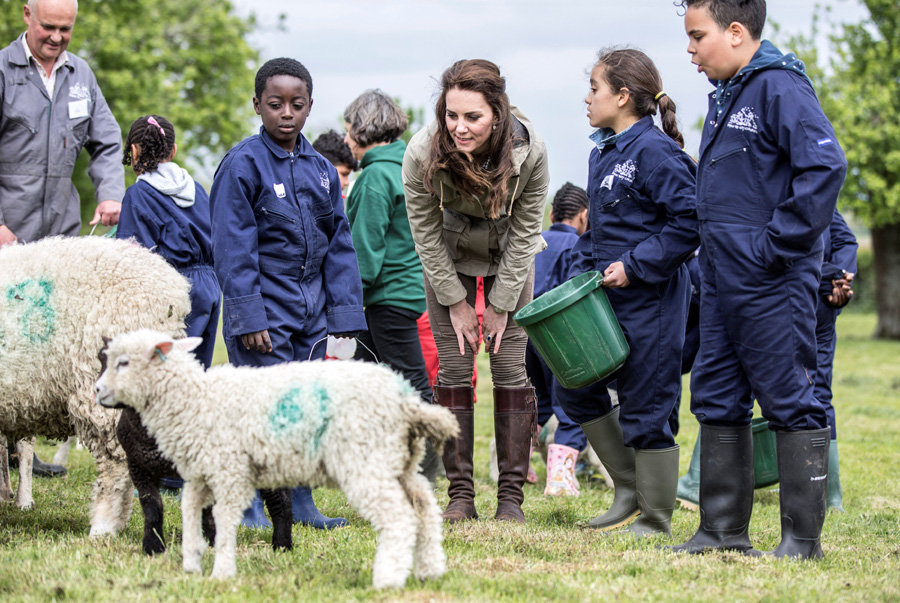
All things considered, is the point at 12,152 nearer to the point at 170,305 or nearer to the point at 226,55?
the point at 170,305

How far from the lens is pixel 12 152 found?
5586mm

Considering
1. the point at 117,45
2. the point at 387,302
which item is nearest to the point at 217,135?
the point at 117,45

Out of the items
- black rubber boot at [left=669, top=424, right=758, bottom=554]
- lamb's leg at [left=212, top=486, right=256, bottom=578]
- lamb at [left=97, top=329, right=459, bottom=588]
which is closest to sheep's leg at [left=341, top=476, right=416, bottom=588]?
lamb at [left=97, top=329, right=459, bottom=588]

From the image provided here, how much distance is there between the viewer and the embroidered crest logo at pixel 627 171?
4.77 meters

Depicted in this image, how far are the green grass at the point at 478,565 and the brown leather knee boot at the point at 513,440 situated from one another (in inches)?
8.4

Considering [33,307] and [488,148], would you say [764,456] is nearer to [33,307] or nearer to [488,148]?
[488,148]

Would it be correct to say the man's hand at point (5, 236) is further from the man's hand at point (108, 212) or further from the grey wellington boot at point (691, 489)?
the grey wellington boot at point (691, 489)

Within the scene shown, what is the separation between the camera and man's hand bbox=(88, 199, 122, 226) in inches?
223

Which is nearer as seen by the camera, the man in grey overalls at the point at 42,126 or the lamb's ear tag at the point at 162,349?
the lamb's ear tag at the point at 162,349

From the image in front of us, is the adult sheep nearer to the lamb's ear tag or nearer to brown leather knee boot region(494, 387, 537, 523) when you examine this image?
the lamb's ear tag

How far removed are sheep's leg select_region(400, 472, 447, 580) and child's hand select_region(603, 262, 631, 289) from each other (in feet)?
5.49

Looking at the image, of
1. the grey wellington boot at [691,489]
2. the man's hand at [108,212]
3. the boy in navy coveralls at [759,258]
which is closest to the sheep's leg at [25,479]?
the man's hand at [108,212]

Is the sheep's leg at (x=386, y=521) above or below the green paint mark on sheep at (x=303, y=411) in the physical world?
below

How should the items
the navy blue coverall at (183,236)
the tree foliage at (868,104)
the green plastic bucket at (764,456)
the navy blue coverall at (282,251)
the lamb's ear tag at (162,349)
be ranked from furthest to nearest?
the tree foliage at (868,104), the green plastic bucket at (764,456), the navy blue coverall at (183,236), the navy blue coverall at (282,251), the lamb's ear tag at (162,349)
